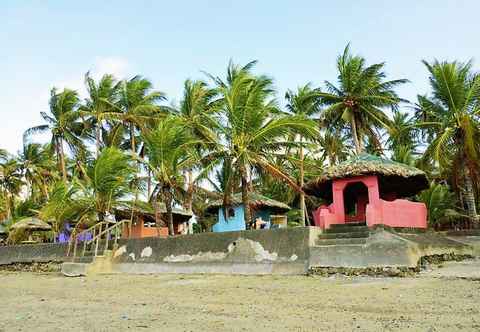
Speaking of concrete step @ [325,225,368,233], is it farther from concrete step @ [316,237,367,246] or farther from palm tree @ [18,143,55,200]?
palm tree @ [18,143,55,200]

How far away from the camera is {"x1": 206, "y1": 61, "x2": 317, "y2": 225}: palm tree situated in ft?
43.8

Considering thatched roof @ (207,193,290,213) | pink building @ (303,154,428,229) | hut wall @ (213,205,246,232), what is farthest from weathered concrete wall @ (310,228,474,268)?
hut wall @ (213,205,246,232)

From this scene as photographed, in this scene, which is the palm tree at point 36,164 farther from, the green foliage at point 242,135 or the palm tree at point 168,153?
the palm tree at point 168,153

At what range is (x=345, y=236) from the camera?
10.9 meters

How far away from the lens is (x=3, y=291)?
10.1 meters

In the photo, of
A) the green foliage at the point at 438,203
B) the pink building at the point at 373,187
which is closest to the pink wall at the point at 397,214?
the pink building at the point at 373,187

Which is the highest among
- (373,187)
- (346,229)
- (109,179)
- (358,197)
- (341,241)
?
(109,179)

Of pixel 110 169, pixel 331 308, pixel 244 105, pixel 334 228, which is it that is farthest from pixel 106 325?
pixel 110 169

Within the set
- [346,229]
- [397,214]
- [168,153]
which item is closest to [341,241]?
[346,229]

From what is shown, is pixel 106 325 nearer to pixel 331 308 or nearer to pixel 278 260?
pixel 331 308

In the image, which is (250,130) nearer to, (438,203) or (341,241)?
(341,241)

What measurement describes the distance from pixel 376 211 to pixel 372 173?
1.13 metres

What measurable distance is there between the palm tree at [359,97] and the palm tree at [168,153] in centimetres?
942

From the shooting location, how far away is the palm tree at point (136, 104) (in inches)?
926
